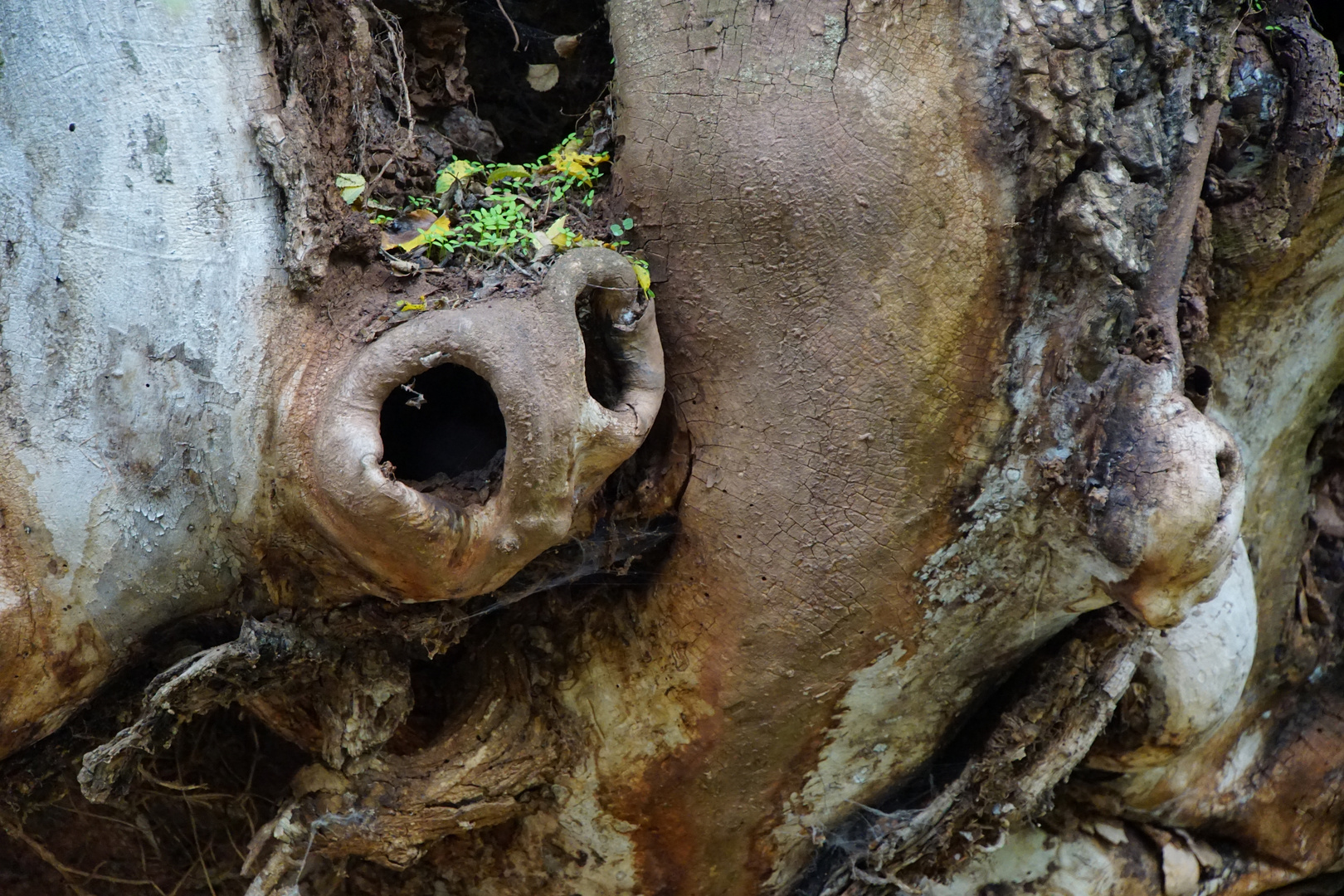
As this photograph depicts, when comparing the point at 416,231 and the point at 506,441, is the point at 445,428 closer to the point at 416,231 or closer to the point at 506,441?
the point at 506,441

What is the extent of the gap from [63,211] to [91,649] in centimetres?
82

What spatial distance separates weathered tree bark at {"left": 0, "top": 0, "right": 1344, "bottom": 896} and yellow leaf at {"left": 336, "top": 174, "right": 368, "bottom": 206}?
0.14 feet

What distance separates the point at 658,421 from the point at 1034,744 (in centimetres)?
117

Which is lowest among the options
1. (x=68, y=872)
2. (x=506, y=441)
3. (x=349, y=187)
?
(x=68, y=872)

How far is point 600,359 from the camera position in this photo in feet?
7.22

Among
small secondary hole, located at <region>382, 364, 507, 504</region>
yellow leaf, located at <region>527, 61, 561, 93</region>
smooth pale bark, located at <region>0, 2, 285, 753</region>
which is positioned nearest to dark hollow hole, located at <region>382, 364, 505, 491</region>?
small secondary hole, located at <region>382, 364, 507, 504</region>

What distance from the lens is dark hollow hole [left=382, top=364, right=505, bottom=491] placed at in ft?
7.13

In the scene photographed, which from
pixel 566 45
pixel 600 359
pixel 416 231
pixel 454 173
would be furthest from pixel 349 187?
pixel 566 45

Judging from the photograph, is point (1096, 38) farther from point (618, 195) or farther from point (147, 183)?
point (147, 183)

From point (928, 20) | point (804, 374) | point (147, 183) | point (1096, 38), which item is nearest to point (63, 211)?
point (147, 183)

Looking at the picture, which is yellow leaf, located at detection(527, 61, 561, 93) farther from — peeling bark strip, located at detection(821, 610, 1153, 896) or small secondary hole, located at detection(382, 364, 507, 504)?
peeling bark strip, located at detection(821, 610, 1153, 896)

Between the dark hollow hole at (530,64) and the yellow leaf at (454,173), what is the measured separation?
1.79 ft

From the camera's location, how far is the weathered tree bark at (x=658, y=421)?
201cm

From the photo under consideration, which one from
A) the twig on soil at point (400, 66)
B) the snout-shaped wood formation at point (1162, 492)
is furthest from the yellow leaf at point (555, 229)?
the snout-shaped wood formation at point (1162, 492)
